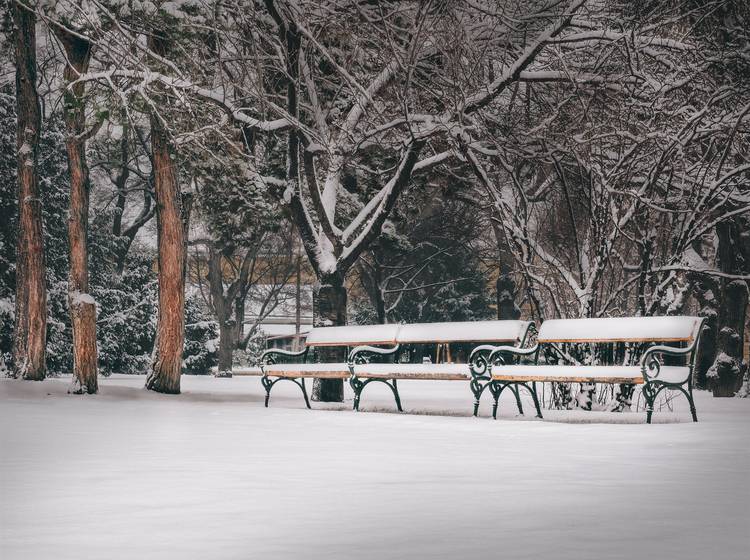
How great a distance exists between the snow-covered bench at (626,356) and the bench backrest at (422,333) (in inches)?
11.7

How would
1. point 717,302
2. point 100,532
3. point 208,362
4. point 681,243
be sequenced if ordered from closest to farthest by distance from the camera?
1. point 100,532
2. point 681,243
3. point 717,302
4. point 208,362

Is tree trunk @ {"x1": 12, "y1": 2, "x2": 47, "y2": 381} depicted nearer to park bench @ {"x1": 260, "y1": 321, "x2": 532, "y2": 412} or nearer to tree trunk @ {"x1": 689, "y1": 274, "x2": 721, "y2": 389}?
park bench @ {"x1": 260, "y1": 321, "x2": 532, "y2": 412}

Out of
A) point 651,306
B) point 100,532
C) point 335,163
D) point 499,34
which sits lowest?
point 100,532

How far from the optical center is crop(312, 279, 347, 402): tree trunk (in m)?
16.9

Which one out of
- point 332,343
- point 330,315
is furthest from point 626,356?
point 330,315

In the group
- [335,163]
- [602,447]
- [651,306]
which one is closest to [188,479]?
[602,447]

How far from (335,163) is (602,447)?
866 centimetres

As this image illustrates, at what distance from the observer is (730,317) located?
20703mm

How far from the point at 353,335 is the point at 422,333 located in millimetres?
1348

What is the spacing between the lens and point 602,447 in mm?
9039

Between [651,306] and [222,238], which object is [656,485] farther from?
[222,238]

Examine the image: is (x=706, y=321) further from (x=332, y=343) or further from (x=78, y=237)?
(x=78, y=237)

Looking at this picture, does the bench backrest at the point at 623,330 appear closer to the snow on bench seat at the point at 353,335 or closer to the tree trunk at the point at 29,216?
the snow on bench seat at the point at 353,335

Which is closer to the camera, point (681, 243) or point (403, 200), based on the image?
point (681, 243)
